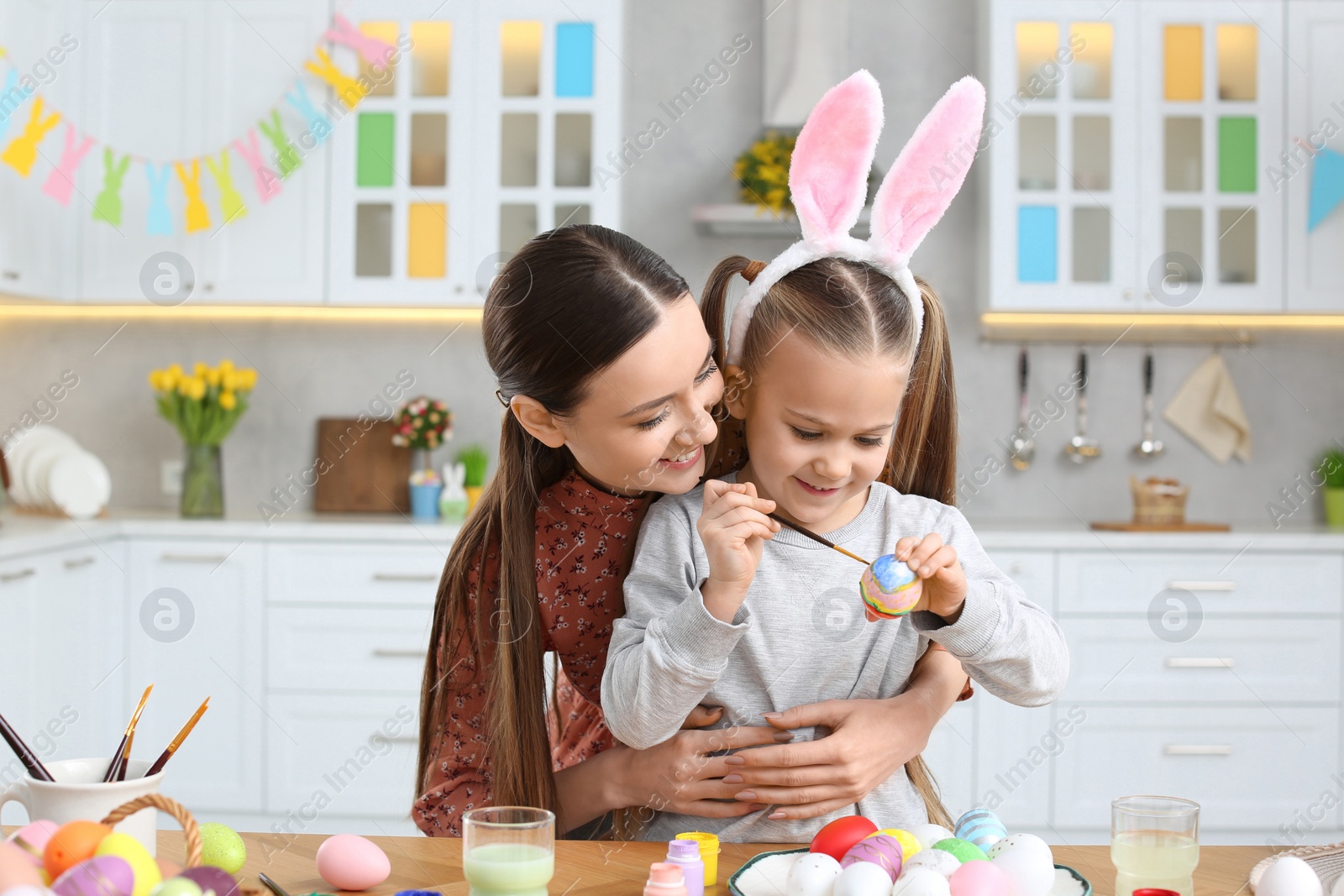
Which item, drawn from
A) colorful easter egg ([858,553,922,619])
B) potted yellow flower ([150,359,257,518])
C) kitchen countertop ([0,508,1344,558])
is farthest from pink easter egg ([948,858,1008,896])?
potted yellow flower ([150,359,257,518])

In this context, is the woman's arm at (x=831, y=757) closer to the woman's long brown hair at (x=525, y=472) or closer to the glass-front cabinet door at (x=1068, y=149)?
the woman's long brown hair at (x=525, y=472)

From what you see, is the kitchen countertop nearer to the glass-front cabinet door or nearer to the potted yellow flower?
the potted yellow flower

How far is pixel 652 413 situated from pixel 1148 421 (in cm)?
279

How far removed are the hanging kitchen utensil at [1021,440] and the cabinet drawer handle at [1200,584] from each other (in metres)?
0.65

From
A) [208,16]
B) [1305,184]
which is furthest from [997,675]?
[208,16]

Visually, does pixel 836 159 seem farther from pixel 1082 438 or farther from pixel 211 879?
pixel 1082 438

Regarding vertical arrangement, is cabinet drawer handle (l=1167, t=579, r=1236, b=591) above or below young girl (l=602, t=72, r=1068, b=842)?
below

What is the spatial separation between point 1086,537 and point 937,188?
196 centimetres

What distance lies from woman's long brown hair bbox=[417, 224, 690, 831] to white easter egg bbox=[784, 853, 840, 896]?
1.48 feet

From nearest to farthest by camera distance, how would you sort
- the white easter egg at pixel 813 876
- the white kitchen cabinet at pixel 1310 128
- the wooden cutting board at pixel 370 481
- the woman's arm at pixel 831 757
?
the white easter egg at pixel 813 876 → the woman's arm at pixel 831 757 → the white kitchen cabinet at pixel 1310 128 → the wooden cutting board at pixel 370 481

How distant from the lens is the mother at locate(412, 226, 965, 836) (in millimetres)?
1123

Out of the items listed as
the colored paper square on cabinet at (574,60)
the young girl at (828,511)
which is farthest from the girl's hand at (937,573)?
the colored paper square on cabinet at (574,60)

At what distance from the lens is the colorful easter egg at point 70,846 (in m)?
0.77

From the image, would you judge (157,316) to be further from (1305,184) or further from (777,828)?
(1305,184)
